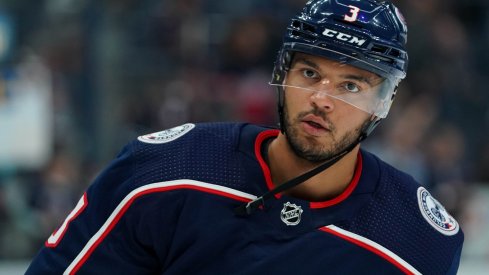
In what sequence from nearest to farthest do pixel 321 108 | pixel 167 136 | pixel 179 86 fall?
pixel 321 108
pixel 167 136
pixel 179 86

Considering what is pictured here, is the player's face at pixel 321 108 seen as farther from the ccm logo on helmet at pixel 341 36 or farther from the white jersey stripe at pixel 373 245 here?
the white jersey stripe at pixel 373 245

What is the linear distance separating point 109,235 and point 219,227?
0.87 feet

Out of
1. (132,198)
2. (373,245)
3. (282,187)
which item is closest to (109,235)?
(132,198)

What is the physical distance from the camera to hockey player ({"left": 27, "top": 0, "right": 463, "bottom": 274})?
2.49 m

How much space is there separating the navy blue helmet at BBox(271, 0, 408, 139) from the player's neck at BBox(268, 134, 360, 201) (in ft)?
0.33

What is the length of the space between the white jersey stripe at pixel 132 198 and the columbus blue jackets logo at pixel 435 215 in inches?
17.9

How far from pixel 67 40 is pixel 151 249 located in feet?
11.1

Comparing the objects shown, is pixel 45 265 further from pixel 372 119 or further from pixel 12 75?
pixel 12 75

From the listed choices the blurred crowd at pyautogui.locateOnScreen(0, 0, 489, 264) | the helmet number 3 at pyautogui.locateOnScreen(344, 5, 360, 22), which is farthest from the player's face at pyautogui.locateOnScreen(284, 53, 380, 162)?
the blurred crowd at pyautogui.locateOnScreen(0, 0, 489, 264)

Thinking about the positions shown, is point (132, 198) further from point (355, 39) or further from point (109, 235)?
point (355, 39)

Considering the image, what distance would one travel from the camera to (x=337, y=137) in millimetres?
2498

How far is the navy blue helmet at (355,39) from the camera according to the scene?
2467 mm

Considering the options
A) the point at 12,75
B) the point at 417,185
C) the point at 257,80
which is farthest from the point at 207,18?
the point at 417,185

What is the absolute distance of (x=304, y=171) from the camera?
2578 millimetres
